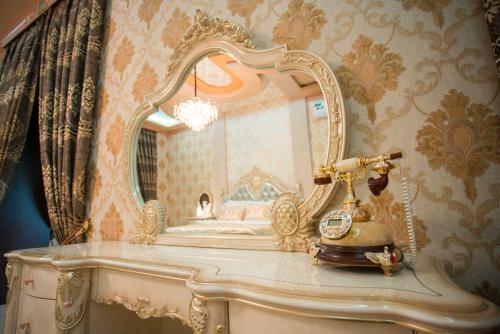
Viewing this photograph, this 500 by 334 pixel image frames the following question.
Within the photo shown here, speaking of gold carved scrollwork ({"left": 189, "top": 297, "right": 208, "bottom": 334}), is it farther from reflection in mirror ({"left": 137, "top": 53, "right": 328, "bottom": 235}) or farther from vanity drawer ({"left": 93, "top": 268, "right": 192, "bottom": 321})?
reflection in mirror ({"left": 137, "top": 53, "right": 328, "bottom": 235})

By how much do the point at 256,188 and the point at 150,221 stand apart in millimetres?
705

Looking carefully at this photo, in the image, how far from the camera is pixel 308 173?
40.1 inches

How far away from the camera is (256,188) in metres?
1.11

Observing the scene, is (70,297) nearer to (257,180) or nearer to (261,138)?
(257,180)

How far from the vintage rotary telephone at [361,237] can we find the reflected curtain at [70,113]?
6.02ft

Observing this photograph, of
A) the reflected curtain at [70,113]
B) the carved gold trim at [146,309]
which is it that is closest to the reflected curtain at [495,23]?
the carved gold trim at [146,309]

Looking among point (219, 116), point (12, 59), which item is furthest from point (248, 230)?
point (12, 59)

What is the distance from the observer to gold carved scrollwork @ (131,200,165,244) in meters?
1.38

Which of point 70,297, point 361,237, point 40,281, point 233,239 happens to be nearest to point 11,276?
point 40,281

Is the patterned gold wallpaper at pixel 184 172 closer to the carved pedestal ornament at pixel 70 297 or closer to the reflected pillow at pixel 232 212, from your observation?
the reflected pillow at pixel 232 212

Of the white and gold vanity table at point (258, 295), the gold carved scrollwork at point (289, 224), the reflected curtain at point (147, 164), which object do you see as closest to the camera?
the white and gold vanity table at point (258, 295)

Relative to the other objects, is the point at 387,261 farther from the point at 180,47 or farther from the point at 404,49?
the point at 180,47

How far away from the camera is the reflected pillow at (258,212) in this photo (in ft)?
3.52

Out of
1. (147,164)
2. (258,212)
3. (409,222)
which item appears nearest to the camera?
(409,222)
